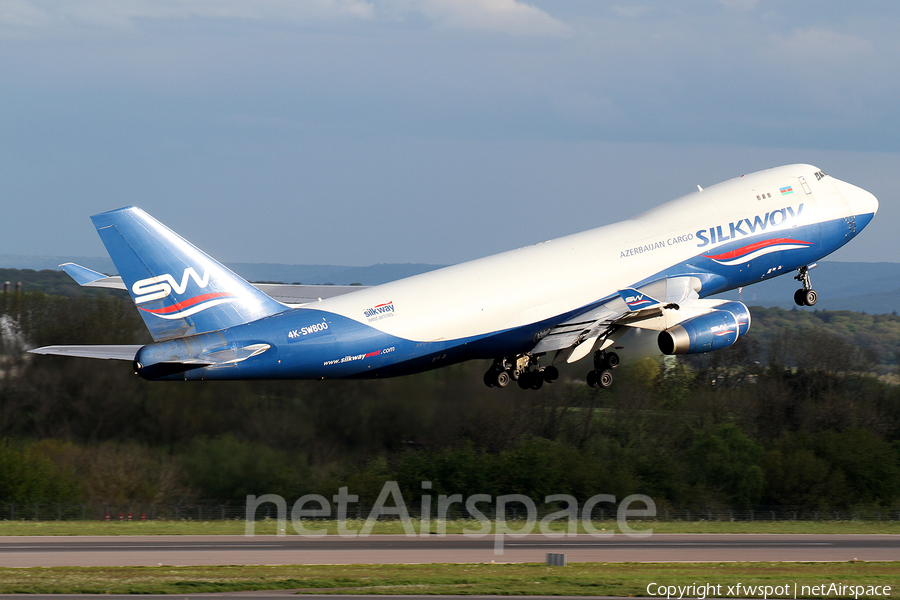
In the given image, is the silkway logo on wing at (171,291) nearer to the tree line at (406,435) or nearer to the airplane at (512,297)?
the airplane at (512,297)

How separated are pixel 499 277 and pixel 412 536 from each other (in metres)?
19.4

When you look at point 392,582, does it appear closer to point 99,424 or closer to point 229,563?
point 229,563

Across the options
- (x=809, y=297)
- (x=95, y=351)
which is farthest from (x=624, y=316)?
(x=95, y=351)

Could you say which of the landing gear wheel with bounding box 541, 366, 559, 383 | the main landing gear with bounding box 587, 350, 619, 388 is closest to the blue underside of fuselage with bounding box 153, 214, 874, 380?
the landing gear wheel with bounding box 541, 366, 559, 383

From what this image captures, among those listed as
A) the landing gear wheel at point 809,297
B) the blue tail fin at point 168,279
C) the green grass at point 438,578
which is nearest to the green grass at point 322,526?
the green grass at point 438,578

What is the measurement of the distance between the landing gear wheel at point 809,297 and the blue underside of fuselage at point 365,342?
3193mm

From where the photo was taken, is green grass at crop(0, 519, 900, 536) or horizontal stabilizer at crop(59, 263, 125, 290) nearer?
horizontal stabilizer at crop(59, 263, 125, 290)

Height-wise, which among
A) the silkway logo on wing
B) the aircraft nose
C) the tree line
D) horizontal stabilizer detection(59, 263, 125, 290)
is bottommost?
the tree line

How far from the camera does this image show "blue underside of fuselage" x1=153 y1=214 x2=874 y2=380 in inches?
1265

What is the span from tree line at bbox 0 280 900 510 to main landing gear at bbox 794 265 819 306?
15.5 metres

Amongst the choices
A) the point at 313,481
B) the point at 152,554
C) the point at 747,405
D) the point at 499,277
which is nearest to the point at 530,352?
the point at 499,277

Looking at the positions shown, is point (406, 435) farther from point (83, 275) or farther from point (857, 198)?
point (83, 275)

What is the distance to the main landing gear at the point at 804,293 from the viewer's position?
44.0m

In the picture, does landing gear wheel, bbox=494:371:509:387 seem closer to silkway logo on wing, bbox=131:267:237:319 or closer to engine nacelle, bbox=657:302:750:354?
engine nacelle, bbox=657:302:750:354
